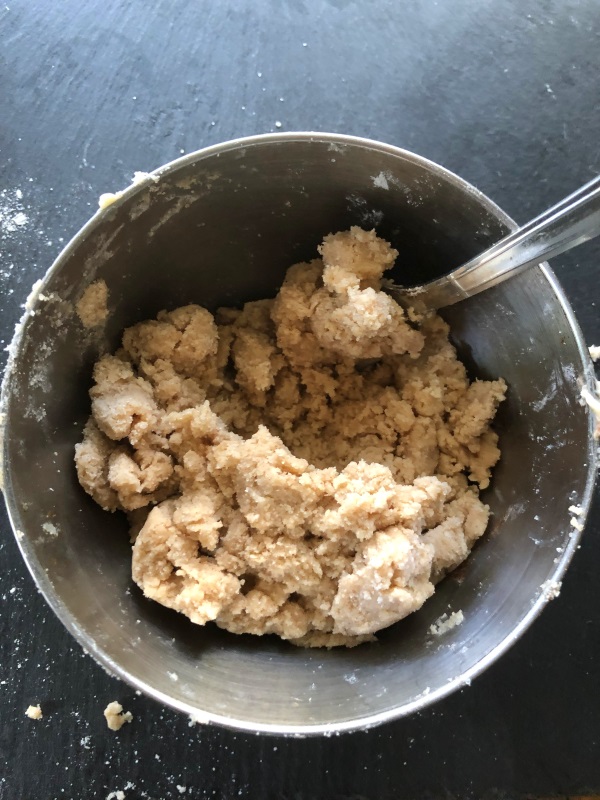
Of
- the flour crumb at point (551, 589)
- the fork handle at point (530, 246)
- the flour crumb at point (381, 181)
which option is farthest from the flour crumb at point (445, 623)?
the flour crumb at point (381, 181)

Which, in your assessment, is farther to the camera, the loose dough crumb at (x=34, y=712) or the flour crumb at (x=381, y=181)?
the loose dough crumb at (x=34, y=712)

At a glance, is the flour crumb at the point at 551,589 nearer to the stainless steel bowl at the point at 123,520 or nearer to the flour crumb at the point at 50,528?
the stainless steel bowl at the point at 123,520

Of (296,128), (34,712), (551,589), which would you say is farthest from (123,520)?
(296,128)

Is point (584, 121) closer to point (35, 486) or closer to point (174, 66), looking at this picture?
point (174, 66)

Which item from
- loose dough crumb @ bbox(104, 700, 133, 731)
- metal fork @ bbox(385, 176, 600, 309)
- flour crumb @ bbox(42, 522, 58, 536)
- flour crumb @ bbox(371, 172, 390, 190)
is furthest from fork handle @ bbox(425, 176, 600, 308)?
loose dough crumb @ bbox(104, 700, 133, 731)

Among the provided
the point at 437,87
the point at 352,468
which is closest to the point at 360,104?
the point at 437,87

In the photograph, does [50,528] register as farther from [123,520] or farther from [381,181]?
[381,181]
